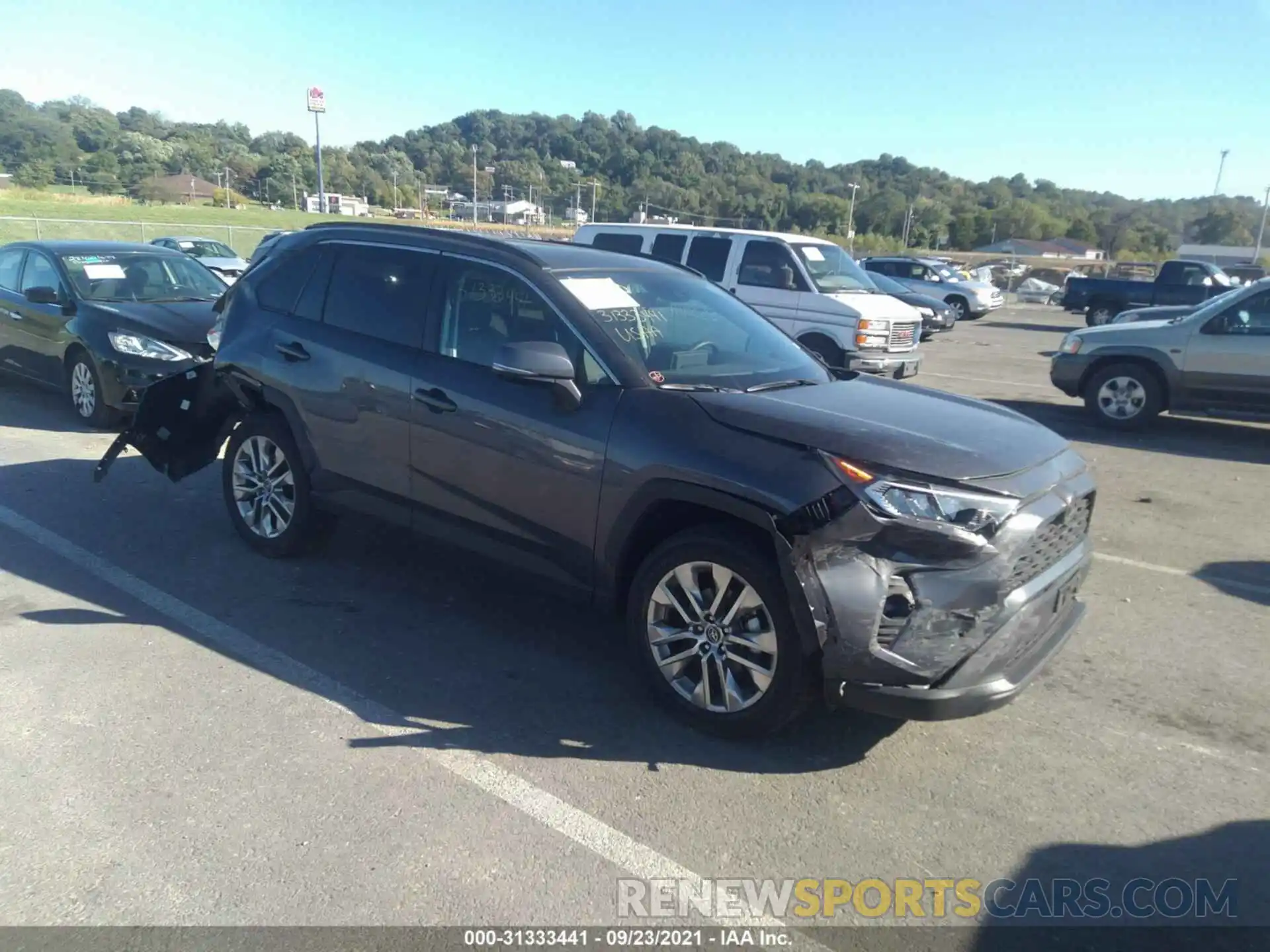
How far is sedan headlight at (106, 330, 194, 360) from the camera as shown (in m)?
8.73

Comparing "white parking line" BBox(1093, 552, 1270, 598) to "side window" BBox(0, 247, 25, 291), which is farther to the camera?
"side window" BBox(0, 247, 25, 291)

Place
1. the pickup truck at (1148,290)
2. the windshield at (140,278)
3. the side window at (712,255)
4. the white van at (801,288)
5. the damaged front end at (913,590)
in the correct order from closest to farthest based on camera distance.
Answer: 1. the damaged front end at (913,590)
2. the windshield at (140,278)
3. the white van at (801,288)
4. the side window at (712,255)
5. the pickup truck at (1148,290)

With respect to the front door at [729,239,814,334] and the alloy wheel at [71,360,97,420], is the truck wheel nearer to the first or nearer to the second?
the front door at [729,239,814,334]

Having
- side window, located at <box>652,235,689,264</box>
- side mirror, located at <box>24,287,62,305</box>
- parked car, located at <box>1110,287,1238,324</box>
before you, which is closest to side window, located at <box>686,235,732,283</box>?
side window, located at <box>652,235,689,264</box>

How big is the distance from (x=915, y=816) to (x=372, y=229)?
13.7ft

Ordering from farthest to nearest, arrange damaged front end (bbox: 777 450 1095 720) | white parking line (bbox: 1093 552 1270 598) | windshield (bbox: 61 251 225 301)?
1. windshield (bbox: 61 251 225 301)
2. white parking line (bbox: 1093 552 1270 598)
3. damaged front end (bbox: 777 450 1095 720)

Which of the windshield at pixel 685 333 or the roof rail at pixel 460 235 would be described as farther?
the roof rail at pixel 460 235

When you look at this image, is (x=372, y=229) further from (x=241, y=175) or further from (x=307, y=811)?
(x=241, y=175)

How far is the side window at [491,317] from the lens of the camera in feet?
14.7

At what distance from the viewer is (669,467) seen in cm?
387

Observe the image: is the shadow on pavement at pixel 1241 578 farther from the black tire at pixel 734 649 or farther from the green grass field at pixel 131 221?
the green grass field at pixel 131 221

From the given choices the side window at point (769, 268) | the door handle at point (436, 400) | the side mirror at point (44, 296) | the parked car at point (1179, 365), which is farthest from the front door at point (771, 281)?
the door handle at point (436, 400)

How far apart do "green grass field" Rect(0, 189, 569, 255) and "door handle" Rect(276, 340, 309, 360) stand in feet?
55.3

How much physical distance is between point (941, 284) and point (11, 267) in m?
24.0
